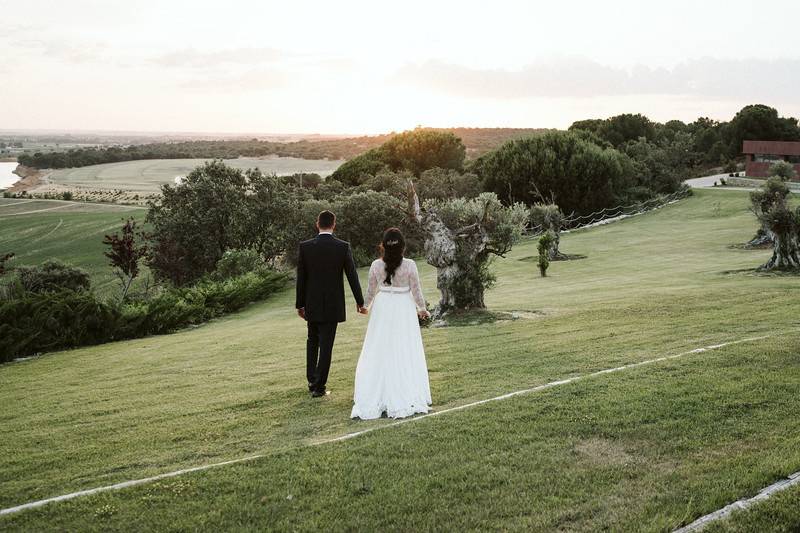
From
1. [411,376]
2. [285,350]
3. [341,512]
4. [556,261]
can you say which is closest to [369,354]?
[411,376]

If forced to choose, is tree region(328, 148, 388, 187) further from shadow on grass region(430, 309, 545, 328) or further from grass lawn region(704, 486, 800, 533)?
grass lawn region(704, 486, 800, 533)

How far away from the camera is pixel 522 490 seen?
583 centimetres

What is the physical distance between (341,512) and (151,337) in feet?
57.4

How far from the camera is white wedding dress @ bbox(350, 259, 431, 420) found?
8633 millimetres

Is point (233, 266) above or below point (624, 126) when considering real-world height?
below

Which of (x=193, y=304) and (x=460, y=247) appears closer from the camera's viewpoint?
(x=460, y=247)

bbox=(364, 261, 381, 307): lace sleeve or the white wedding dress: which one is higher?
bbox=(364, 261, 381, 307): lace sleeve

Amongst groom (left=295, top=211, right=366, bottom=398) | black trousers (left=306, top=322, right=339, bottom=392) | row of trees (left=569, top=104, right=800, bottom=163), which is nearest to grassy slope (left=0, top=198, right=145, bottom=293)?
black trousers (left=306, top=322, right=339, bottom=392)

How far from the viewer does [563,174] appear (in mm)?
67125

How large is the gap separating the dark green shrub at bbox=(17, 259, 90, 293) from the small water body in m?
94.5

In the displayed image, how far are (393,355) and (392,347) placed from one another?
111 millimetres

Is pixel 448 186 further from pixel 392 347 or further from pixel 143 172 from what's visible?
pixel 143 172

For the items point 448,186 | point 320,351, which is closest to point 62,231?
point 448,186

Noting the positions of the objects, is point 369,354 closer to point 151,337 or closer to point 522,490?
point 522,490
